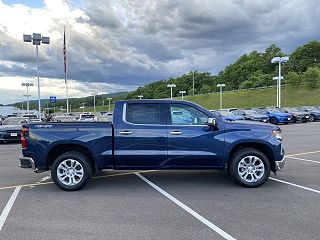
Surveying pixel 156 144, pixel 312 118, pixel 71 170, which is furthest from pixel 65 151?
pixel 312 118

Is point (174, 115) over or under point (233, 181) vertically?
over

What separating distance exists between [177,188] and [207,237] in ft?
9.26

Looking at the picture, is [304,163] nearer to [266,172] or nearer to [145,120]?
[266,172]

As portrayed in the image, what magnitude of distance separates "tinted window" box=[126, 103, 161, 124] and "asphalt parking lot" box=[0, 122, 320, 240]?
1.39m

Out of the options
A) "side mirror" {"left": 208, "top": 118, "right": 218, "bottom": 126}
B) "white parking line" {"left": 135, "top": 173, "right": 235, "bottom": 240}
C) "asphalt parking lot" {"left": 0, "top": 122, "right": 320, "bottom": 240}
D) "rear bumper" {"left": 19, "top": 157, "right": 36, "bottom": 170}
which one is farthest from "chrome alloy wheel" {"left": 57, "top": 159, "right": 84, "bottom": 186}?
"side mirror" {"left": 208, "top": 118, "right": 218, "bottom": 126}

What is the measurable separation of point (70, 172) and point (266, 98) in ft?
257

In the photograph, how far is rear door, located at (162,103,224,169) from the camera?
7.44 m

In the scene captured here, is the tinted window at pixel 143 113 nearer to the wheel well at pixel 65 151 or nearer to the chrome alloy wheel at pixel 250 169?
the wheel well at pixel 65 151

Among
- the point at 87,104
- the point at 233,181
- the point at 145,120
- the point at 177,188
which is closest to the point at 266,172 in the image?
the point at 233,181

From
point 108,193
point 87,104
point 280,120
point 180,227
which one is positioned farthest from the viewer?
point 87,104

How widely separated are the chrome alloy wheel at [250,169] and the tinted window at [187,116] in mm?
1170

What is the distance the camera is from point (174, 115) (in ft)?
25.0

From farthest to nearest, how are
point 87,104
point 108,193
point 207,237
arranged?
point 87,104 → point 108,193 → point 207,237

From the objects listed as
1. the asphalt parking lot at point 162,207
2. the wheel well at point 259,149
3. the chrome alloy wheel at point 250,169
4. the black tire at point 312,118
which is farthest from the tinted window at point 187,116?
the black tire at point 312,118
